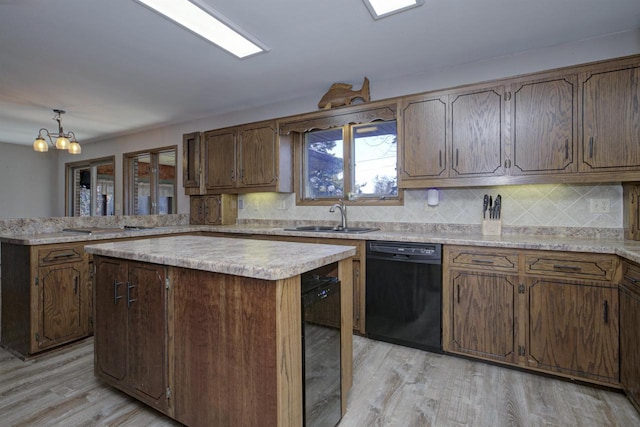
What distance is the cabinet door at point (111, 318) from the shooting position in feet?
5.93

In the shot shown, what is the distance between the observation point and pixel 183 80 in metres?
3.34

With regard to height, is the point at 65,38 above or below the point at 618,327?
above

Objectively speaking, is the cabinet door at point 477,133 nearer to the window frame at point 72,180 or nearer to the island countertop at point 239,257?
the island countertop at point 239,257

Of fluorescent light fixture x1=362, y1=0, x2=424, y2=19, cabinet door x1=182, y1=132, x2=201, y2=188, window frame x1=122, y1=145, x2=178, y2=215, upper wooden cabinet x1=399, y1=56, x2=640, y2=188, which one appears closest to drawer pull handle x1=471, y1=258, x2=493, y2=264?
upper wooden cabinet x1=399, y1=56, x2=640, y2=188

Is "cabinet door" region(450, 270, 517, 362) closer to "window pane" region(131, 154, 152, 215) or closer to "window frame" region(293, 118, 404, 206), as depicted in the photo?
"window frame" region(293, 118, 404, 206)

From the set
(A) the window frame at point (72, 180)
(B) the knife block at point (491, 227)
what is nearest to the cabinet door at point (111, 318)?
(B) the knife block at point (491, 227)

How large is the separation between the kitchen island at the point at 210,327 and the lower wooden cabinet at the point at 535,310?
1.05 metres

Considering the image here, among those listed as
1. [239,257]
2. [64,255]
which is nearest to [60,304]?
[64,255]

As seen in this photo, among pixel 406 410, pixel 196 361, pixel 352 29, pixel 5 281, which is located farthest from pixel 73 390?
pixel 352 29

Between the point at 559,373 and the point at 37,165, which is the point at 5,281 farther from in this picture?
the point at 37,165

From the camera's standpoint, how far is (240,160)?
3.94m

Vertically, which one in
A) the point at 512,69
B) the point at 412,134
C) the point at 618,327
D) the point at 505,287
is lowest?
the point at 618,327

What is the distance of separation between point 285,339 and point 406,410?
103 cm

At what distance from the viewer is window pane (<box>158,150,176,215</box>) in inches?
207
